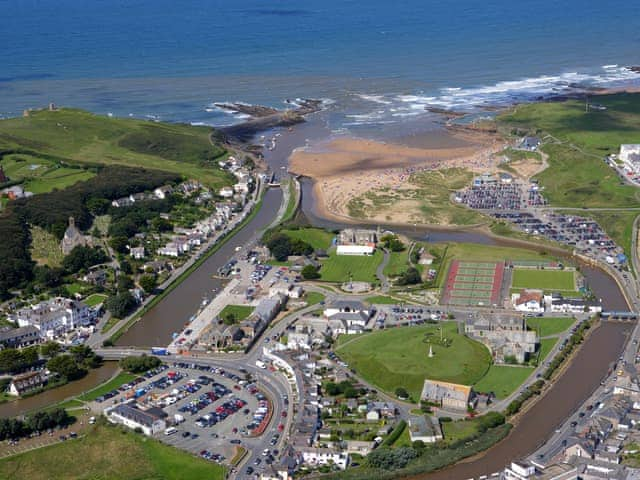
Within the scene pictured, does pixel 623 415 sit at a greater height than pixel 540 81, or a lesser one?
lesser

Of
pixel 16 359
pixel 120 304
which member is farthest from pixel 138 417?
pixel 120 304

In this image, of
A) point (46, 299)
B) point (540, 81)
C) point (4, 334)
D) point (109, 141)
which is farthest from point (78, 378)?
point (540, 81)

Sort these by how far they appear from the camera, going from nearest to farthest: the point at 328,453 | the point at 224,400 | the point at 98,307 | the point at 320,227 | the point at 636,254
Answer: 1. the point at 328,453
2. the point at 224,400
3. the point at 98,307
4. the point at 636,254
5. the point at 320,227

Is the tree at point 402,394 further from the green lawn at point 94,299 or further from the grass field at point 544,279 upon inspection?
the green lawn at point 94,299

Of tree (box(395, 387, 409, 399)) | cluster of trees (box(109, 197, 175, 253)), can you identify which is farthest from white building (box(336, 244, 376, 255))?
tree (box(395, 387, 409, 399))

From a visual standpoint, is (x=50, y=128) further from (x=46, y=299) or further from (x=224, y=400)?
(x=224, y=400)

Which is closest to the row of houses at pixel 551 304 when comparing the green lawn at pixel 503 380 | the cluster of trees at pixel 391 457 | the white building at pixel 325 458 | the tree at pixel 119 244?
the green lawn at pixel 503 380
